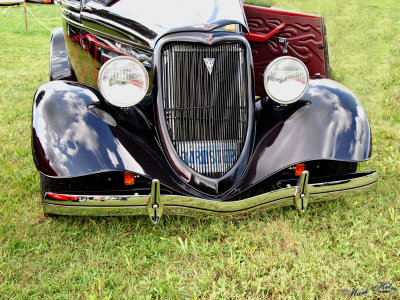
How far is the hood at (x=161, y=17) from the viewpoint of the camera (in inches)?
108

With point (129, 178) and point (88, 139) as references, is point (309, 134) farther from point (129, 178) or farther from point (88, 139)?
point (88, 139)

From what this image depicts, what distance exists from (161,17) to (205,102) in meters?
0.78

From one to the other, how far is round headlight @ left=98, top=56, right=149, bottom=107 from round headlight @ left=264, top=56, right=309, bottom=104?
841 millimetres

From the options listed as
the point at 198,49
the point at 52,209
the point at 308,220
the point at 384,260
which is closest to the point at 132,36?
the point at 198,49

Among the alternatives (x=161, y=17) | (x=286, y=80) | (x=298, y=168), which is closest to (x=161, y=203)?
(x=298, y=168)

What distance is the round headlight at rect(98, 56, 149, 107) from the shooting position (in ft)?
7.96

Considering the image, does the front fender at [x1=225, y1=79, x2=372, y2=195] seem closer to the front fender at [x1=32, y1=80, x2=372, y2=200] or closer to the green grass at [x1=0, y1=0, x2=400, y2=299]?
the front fender at [x1=32, y1=80, x2=372, y2=200]

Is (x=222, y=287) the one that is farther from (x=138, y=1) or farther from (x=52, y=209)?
(x=138, y=1)

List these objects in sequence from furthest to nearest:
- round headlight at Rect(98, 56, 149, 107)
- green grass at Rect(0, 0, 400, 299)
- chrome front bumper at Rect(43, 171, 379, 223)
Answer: round headlight at Rect(98, 56, 149, 107) → chrome front bumper at Rect(43, 171, 379, 223) → green grass at Rect(0, 0, 400, 299)

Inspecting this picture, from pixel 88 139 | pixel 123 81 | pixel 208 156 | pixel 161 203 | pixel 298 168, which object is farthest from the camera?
pixel 298 168

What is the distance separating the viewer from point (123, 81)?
2.48 m

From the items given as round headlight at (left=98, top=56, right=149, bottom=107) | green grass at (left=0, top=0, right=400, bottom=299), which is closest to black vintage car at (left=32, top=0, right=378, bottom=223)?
round headlight at (left=98, top=56, right=149, bottom=107)

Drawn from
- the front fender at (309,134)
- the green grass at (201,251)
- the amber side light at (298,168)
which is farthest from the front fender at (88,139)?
the amber side light at (298,168)

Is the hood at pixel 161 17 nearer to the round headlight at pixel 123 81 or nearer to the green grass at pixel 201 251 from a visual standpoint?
the round headlight at pixel 123 81
